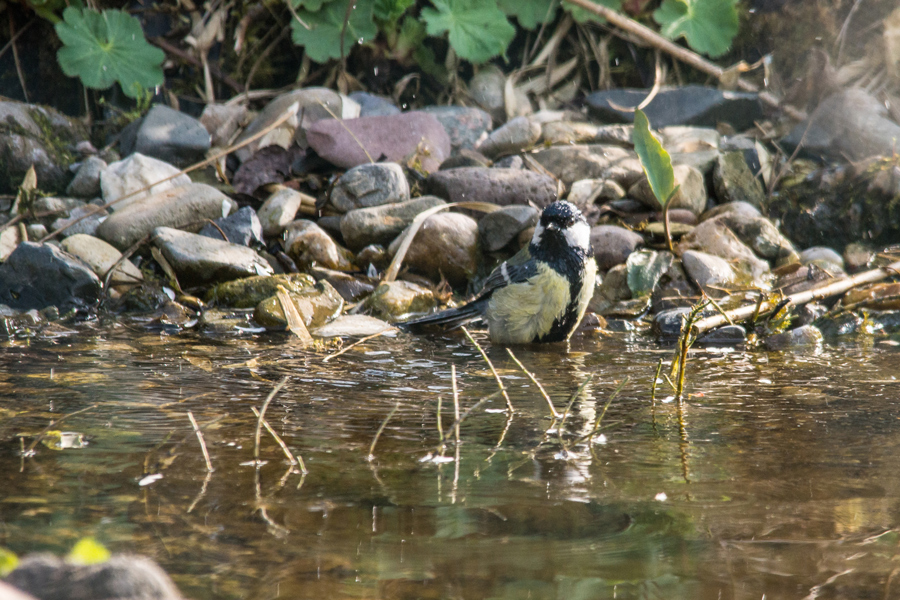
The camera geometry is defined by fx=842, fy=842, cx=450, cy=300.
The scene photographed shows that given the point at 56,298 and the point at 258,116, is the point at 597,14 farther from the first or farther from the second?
the point at 56,298

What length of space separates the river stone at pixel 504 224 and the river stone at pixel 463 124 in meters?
1.54

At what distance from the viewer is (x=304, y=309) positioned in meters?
4.74

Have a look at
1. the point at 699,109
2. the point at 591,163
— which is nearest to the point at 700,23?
the point at 699,109

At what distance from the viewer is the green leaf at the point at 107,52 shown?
A: 22.8ft

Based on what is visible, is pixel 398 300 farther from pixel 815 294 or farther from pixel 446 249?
pixel 815 294

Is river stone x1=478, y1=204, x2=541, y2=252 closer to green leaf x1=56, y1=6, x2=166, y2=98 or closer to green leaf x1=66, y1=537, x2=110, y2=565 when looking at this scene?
green leaf x1=56, y1=6, x2=166, y2=98

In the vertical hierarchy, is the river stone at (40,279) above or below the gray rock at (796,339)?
Result: above

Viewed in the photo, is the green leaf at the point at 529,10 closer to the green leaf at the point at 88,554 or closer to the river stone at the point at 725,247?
the river stone at the point at 725,247

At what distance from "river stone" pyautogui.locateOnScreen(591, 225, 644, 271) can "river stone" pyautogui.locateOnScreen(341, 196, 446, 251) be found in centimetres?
108

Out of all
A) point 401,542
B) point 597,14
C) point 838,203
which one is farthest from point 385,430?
point 597,14

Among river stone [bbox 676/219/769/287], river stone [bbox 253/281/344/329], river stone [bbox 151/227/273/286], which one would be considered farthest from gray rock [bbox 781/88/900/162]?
A: river stone [bbox 151/227/273/286]

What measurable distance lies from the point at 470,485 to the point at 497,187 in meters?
3.92

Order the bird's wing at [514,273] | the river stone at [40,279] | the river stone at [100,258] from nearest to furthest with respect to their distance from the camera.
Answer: the bird's wing at [514,273]
the river stone at [40,279]
the river stone at [100,258]

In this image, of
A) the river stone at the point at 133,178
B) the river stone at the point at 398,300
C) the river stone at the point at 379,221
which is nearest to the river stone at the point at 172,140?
the river stone at the point at 133,178
